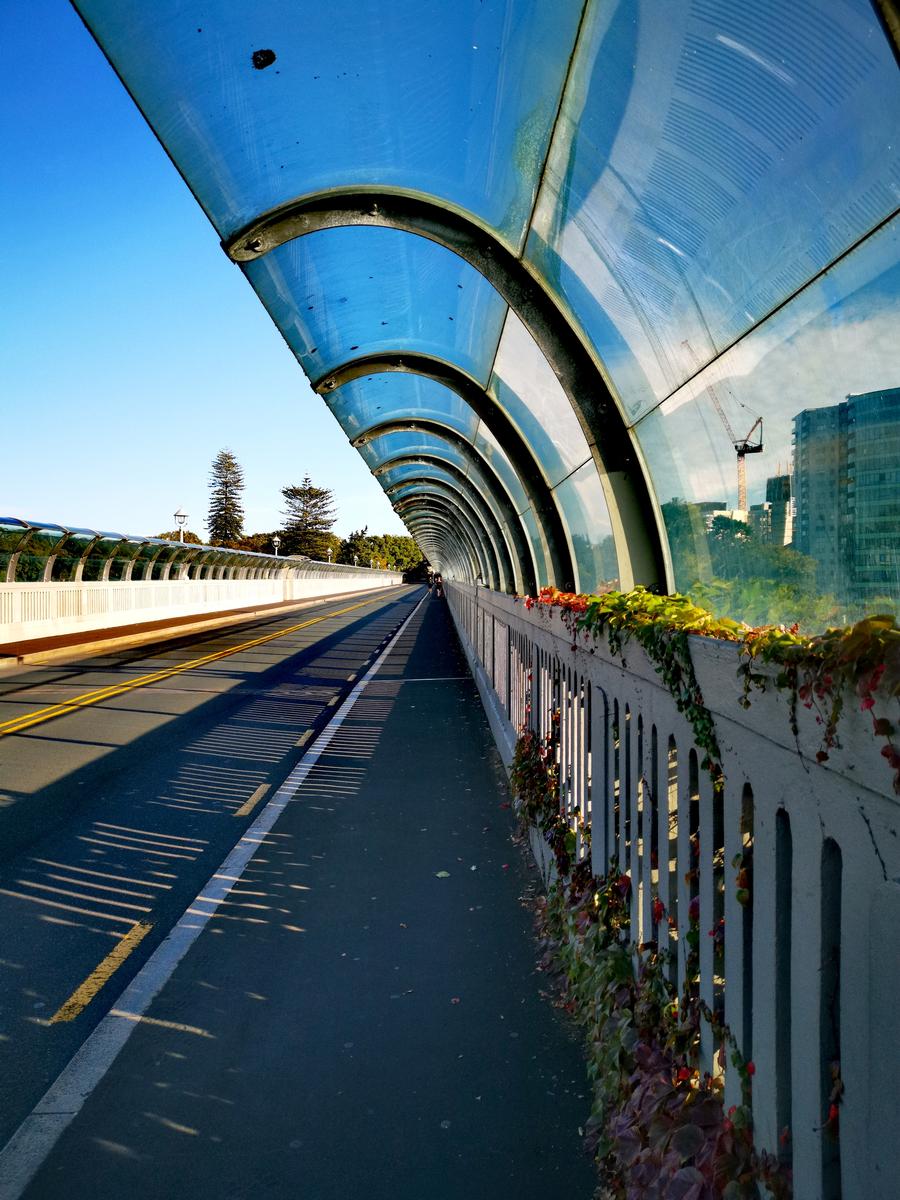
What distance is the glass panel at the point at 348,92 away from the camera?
348 centimetres

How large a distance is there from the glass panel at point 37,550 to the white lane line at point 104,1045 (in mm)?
19931

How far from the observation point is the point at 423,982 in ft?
13.8

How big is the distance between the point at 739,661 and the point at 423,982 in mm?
2797

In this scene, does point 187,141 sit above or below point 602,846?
above

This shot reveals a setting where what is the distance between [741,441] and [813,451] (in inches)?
27.5

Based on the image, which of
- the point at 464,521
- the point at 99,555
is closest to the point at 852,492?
the point at 464,521

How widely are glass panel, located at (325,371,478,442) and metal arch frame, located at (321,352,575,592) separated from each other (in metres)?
0.50

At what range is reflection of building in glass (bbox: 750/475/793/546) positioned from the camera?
10.8ft

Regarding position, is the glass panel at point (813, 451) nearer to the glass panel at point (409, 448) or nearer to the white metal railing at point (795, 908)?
the white metal railing at point (795, 908)

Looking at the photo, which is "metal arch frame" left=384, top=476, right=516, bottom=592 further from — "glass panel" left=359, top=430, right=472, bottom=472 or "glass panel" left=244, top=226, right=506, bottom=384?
"glass panel" left=244, top=226, right=506, bottom=384

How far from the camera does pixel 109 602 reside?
1156 inches

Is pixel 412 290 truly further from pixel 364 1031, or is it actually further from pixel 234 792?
pixel 364 1031

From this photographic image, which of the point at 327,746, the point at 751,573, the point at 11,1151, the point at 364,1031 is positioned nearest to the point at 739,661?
the point at 751,573

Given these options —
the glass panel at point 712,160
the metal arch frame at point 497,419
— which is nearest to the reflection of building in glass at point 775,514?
the glass panel at point 712,160
